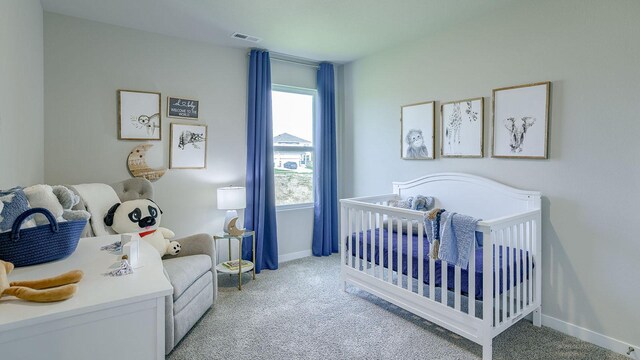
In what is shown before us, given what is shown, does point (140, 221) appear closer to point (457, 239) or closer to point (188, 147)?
point (188, 147)

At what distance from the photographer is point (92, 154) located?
2.90 metres

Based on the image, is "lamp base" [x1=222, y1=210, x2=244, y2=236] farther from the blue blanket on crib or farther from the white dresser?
the white dresser

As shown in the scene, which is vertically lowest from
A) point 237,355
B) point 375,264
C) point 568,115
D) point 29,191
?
point 237,355

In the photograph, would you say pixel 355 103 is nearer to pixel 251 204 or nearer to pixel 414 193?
pixel 414 193

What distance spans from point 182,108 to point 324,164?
1744 mm

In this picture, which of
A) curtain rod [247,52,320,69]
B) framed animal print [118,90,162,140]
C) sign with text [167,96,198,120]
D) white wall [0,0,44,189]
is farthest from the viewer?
curtain rod [247,52,320,69]

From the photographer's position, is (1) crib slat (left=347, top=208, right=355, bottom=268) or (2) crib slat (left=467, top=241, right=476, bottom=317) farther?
(1) crib slat (left=347, top=208, right=355, bottom=268)

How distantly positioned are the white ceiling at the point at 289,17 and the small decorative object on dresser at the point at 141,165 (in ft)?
3.64

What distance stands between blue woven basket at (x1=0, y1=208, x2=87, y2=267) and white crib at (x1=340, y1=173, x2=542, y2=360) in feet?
6.53

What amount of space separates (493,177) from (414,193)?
794 millimetres

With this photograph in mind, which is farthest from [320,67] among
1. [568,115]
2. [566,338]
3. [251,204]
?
[566,338]

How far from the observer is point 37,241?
1.17 m

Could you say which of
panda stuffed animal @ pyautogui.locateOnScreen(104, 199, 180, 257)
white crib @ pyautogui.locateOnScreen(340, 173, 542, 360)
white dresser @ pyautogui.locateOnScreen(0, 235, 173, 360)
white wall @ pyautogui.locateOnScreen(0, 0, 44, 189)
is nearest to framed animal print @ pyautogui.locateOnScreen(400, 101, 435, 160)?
white crib @ pyautogui.locateOnScreen(340, 173, 542, 360)

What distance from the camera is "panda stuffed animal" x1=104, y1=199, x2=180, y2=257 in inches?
94.7
